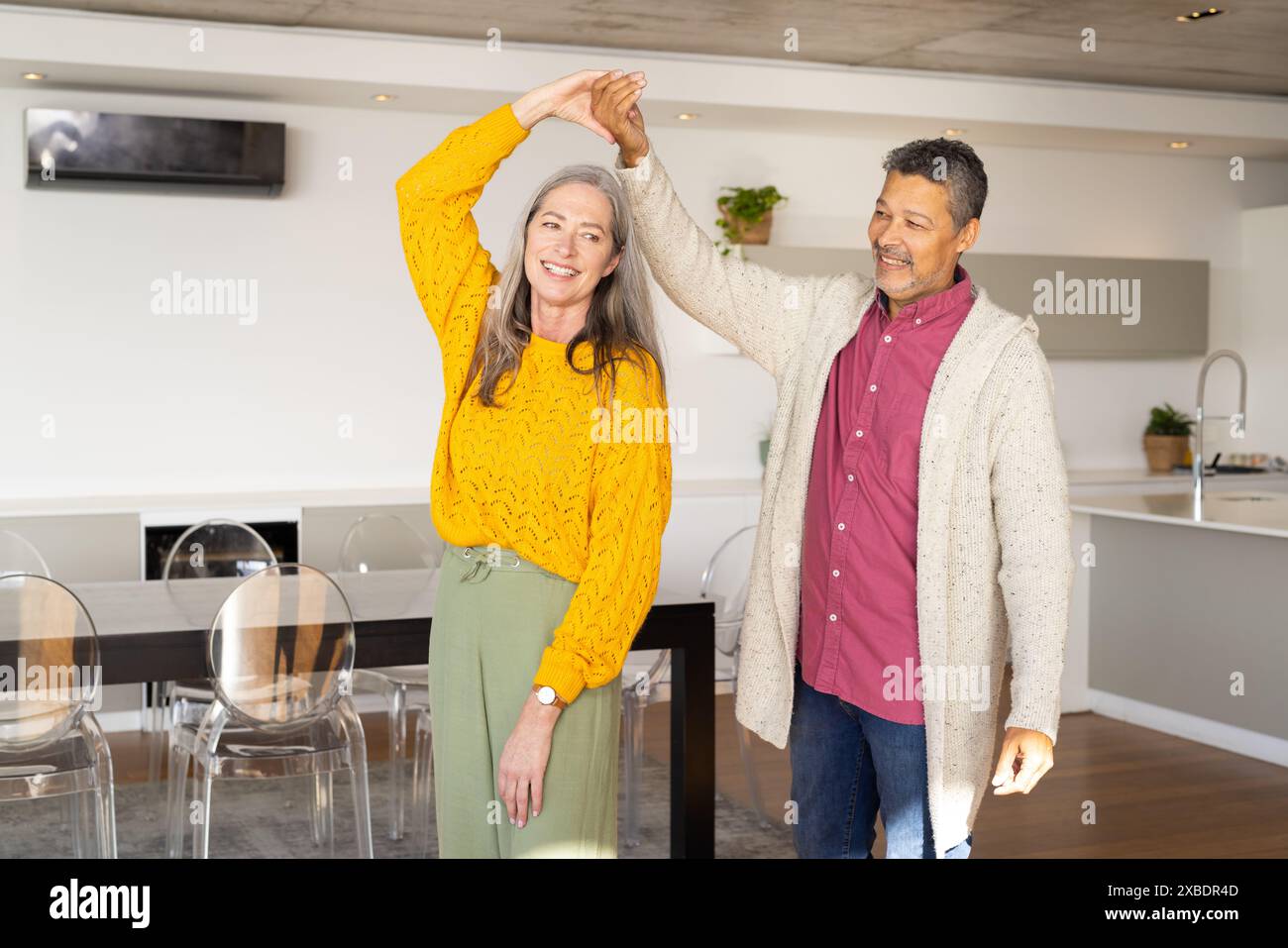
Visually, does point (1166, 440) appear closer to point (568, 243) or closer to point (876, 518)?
point (876, 518)

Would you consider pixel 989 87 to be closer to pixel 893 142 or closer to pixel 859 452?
pixel 893 142

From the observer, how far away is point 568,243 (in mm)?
1815

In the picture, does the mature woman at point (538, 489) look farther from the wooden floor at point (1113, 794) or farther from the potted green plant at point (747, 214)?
the potted green plant at point (747, 214)

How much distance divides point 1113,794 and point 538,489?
321cm

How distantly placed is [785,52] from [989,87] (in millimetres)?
1038

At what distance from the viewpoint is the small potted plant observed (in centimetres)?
693

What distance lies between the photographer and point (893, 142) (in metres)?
6.50

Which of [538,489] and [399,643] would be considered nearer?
[538,489]

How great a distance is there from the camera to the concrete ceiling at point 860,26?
15.6ft

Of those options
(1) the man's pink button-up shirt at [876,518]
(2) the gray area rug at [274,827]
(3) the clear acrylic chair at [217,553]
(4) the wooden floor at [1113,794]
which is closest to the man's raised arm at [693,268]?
(1) the man's pink button-up shirt at [876,518]

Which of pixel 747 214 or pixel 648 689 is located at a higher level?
pixel 747 214

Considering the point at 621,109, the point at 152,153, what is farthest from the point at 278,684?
the point at 152,153

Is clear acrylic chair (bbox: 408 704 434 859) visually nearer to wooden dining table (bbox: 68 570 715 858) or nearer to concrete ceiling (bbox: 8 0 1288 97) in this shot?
wooden dining table (bbox: 68 570 715 858)

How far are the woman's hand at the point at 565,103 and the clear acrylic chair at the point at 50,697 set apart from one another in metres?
1.43
